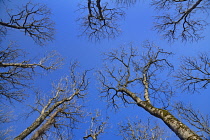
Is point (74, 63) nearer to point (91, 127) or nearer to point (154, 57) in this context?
point (154, 57)

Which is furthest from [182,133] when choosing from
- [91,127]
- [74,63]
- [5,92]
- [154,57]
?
[91,127]

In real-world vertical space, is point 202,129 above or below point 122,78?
below

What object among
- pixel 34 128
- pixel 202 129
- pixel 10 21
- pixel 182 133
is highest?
pixel 10 21

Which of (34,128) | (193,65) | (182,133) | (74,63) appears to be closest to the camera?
(182,133)

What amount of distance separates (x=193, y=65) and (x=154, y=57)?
212cm

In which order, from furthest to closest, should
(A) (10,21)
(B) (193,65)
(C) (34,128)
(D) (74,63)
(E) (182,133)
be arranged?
(D) (74,63) < (B) (193,65) < (C) (34,128) < (A) (10,21) < (E) (182,133)

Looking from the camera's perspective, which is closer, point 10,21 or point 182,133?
point 182,133

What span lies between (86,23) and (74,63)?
16.7 feet

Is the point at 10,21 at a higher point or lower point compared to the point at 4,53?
higher

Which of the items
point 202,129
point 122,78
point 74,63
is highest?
point 74,63

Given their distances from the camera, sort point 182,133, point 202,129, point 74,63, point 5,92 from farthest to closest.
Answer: point 74,63 → point 202,129 → point 5,92 → point 182,133

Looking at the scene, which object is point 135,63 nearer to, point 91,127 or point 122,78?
point 122,78

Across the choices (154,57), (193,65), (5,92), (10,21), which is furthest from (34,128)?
(193,65)

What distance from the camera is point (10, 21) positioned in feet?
17.6
